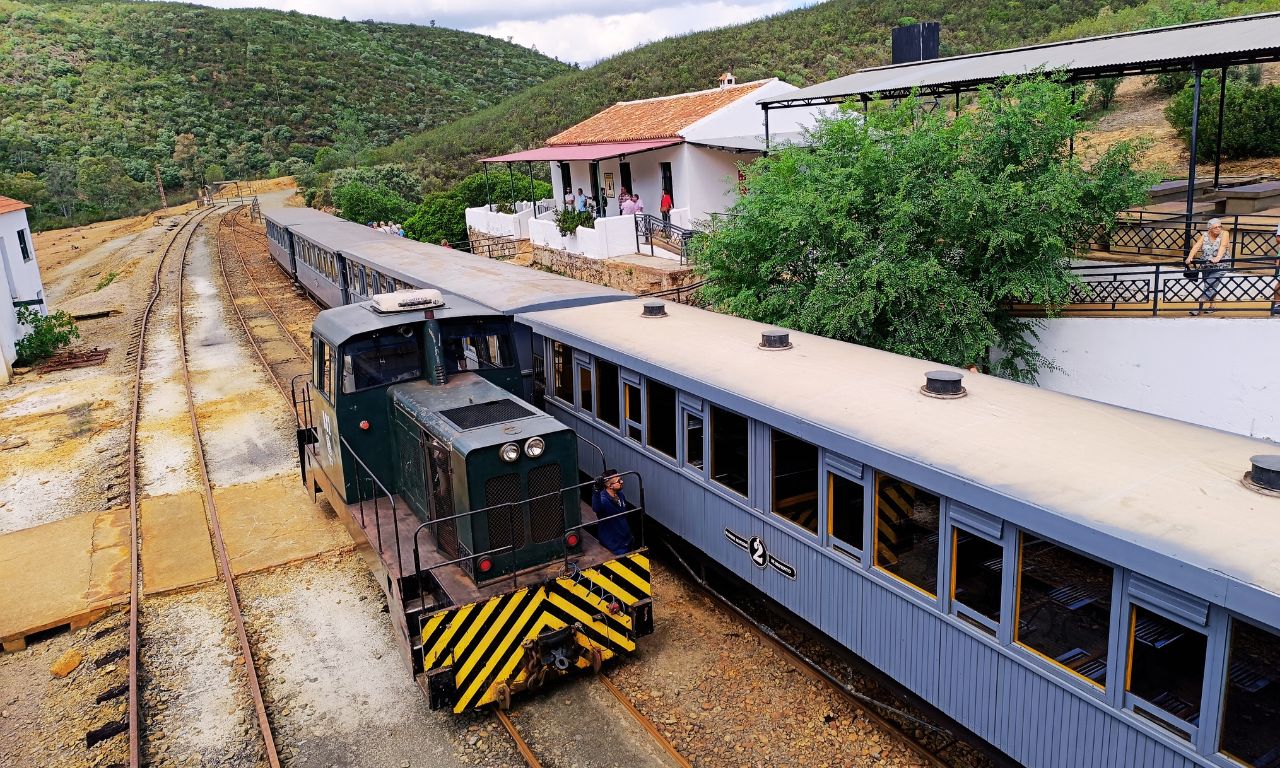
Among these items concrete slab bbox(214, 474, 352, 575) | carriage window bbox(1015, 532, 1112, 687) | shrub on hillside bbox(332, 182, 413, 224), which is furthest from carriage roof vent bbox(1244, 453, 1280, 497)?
shrub on hillside bbox(332, 182, 413, 224)

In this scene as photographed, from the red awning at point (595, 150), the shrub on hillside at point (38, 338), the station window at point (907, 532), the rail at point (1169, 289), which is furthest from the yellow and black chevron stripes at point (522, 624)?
the shrub on hillside at point (38, 338)

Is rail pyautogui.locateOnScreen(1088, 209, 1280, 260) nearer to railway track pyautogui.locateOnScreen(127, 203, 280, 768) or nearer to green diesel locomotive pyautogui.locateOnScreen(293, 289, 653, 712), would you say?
green diesel locomotive pyautogui.locateOnScreen(293, 289, 653, 712)

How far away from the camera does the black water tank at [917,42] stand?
22.0 metres

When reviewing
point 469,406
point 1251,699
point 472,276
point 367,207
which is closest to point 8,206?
point 472,276

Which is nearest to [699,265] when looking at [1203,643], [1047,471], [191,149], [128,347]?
[1047,471]

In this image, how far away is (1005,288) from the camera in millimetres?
12000

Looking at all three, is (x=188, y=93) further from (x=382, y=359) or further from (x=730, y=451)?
(x=730, y=451)

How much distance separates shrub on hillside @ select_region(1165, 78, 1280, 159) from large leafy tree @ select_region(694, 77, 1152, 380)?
13.7m

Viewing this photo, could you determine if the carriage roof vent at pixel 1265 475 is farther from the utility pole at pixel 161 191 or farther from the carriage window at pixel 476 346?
the utility pole at pixel 161 191

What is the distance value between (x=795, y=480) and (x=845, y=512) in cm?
71

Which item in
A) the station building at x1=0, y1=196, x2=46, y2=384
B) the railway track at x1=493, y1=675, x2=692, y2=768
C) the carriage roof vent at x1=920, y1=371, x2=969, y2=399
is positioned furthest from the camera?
the station building at x1=0, y1=196, x2=46, y2=384

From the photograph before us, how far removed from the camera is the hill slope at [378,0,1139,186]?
4881cm

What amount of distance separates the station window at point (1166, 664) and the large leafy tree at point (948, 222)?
7396 millimetres

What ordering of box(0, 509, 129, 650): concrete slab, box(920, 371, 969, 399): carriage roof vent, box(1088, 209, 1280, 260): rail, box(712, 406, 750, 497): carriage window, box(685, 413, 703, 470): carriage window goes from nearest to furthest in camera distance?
box(920, 371, 969, 399): carriage roof vent
box(712, 406, 750, 497): carriage window
box(685, 413, 703, 470): carriage window
box(0, 509, 129, 650): concrete slab
box(1088, 209, 1280, 260): rail
